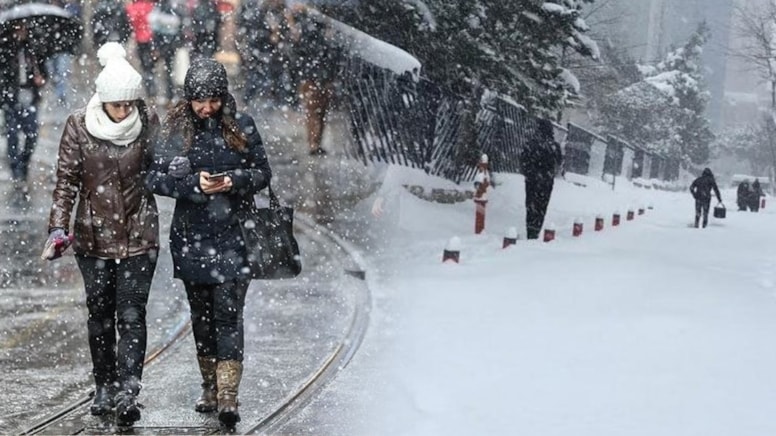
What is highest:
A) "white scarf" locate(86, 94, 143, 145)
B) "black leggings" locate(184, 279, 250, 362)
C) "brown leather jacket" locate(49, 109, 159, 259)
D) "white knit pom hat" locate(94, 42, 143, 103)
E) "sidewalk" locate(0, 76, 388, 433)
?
"white knit pom hat" locate(94, 42, 143, 103)

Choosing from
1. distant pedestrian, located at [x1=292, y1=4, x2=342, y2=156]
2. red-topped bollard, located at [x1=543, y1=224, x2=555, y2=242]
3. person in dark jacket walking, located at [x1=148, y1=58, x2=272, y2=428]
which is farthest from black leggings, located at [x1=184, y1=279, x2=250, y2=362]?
distant pedestrian, located at [x1=292, y1=4, x2=342, y2=156]

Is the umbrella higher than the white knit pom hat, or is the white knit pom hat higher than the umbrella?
the umbrella

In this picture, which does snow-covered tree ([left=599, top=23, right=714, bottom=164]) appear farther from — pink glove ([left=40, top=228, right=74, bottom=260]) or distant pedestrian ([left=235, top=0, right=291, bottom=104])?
pink glove ([left=40, top=228, right=74, bottom=260])

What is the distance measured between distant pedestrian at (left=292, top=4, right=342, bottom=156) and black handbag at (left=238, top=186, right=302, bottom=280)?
44.9 ft

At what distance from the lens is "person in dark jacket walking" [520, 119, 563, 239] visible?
48.1 feet

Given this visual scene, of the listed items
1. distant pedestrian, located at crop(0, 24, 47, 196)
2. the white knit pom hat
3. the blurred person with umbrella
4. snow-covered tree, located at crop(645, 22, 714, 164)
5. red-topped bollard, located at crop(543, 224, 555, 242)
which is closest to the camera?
the white knit pom hat

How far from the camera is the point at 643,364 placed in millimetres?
6387

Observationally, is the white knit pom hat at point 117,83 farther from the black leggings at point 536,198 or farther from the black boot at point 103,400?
the black leggings at point 536,198

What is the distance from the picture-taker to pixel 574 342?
714cm

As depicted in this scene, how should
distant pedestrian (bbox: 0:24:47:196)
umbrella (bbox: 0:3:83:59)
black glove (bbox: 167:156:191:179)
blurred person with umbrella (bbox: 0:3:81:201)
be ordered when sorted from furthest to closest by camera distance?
umbrella (bbox: 0:3:83:59)
blurred person with umbrella (bbox: 0:3:81:201)
distant pedestrian (bbox: 0:24:47:196)
black glove (bbox: 167:156:191:179)

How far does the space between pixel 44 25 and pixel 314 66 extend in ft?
16.7

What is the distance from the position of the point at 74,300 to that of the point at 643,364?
15.0 ft

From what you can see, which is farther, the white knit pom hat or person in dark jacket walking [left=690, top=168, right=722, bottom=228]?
person in dark jacket walking [left=690, top=168, right=722, bottom=228]

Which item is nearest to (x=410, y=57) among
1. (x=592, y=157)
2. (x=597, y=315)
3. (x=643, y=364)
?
(x=597, y=315)
